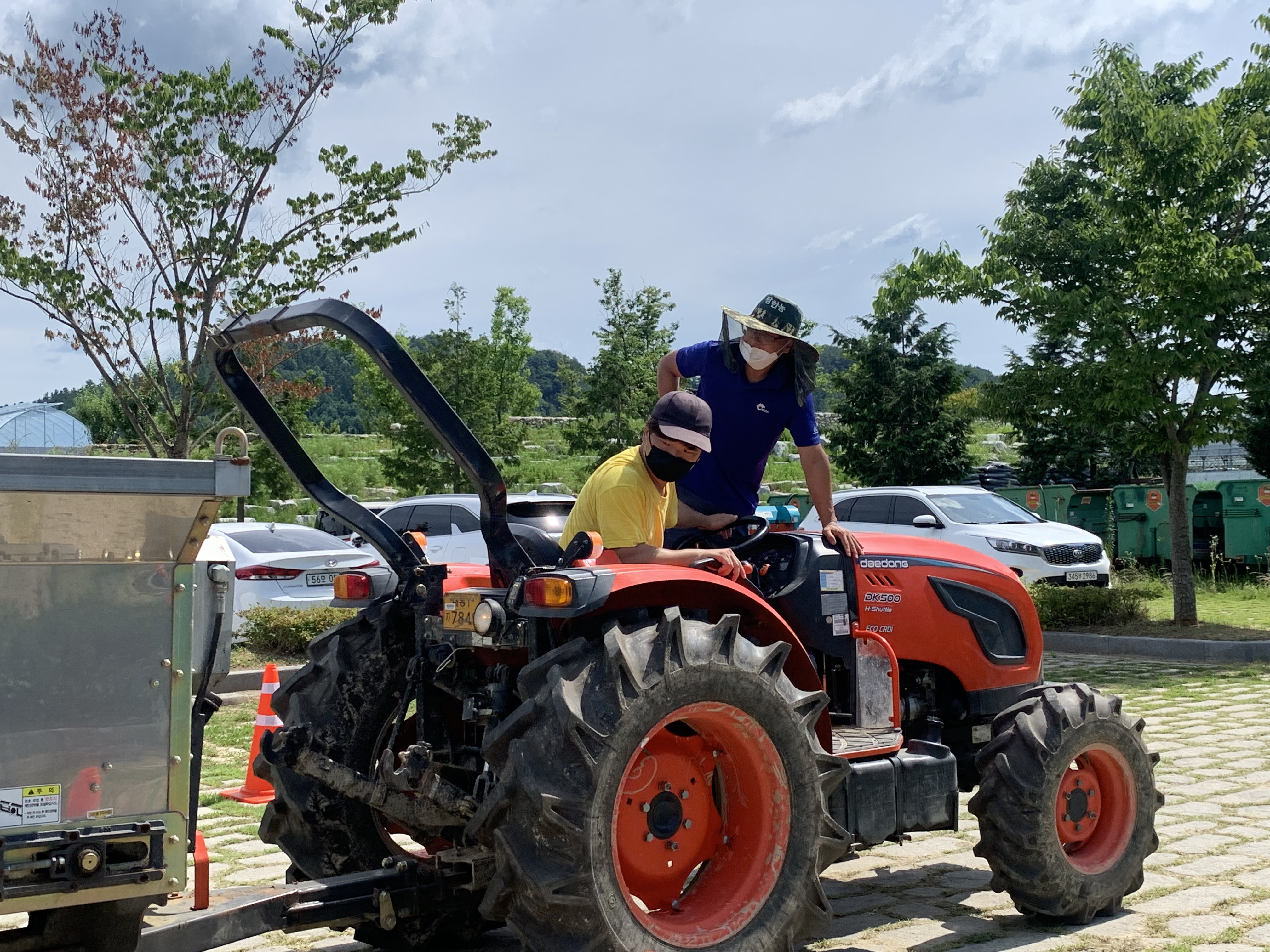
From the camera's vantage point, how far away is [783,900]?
4113mm

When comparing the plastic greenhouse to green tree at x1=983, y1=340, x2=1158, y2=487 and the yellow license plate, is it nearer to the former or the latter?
green tree at x1=983, y1=340, x2=1158, y2=487

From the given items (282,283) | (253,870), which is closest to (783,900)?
(253,870)

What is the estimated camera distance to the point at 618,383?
28109mm

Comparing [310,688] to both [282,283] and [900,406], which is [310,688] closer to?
[282,283]

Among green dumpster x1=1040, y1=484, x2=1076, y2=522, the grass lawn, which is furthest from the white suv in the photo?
green dumpster x1=1040, y1=484, x2=1076, y2=522

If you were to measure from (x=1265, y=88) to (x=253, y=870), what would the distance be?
14748 mm

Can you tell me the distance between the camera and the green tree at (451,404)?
88.9 ft

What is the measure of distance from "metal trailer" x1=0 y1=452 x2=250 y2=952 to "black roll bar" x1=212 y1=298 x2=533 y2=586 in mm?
782

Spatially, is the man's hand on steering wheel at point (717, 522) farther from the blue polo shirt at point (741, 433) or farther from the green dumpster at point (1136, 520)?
the green dumpster at point (1136, 520)

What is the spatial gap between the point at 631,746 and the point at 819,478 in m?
2.42

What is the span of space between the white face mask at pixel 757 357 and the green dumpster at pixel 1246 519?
61.8 ft

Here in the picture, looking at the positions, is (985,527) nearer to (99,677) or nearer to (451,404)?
(451,404)

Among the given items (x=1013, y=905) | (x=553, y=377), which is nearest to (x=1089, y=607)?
(x=1013, y=905)

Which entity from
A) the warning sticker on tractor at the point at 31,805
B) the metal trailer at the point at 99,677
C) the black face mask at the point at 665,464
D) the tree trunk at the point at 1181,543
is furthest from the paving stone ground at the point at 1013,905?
the tree trunk at the point at 1181,543
